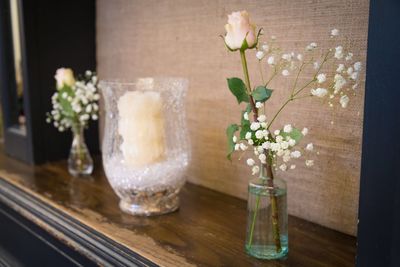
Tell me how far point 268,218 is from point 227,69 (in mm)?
343

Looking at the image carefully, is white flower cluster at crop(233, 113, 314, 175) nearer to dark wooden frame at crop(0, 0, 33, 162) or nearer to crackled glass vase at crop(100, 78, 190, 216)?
crackled glass vase at crop(100, 78, 190, 216)

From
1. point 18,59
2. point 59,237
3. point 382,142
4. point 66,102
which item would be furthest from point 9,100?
point 382,142

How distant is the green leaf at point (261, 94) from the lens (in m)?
0.53

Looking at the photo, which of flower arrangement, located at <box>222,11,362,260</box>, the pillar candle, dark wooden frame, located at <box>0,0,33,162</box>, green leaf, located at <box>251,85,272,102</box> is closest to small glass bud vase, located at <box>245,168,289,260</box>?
flower arrangement, located at <box>222,11,362,260</box>

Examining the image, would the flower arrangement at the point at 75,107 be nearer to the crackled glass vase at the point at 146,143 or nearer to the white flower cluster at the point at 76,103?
the white flower cluster at the point at 76,103

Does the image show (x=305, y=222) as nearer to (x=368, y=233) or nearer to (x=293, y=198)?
(x=293, y=198)

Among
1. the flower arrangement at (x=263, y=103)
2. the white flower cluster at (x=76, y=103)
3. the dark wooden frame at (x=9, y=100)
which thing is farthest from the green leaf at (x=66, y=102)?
the flower arrangement at (x=263, y=103)

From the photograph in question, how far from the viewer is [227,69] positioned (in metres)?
0.81

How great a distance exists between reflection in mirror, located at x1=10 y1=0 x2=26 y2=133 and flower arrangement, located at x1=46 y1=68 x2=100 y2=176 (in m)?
0.17

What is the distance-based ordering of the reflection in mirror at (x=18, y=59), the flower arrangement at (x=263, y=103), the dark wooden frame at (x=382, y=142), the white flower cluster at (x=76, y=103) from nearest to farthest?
the dark wooden frame at (x=382, y=142) → the flower arrangement at (x=263, y=103) → the white flower cluster at (x=76, y=103) → the reflection in mirror at (x=18, y=59)

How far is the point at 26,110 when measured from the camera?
1.05 meters

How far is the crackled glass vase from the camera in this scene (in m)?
0.72

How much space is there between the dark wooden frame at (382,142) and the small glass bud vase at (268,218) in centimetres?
14

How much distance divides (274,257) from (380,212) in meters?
0.20
